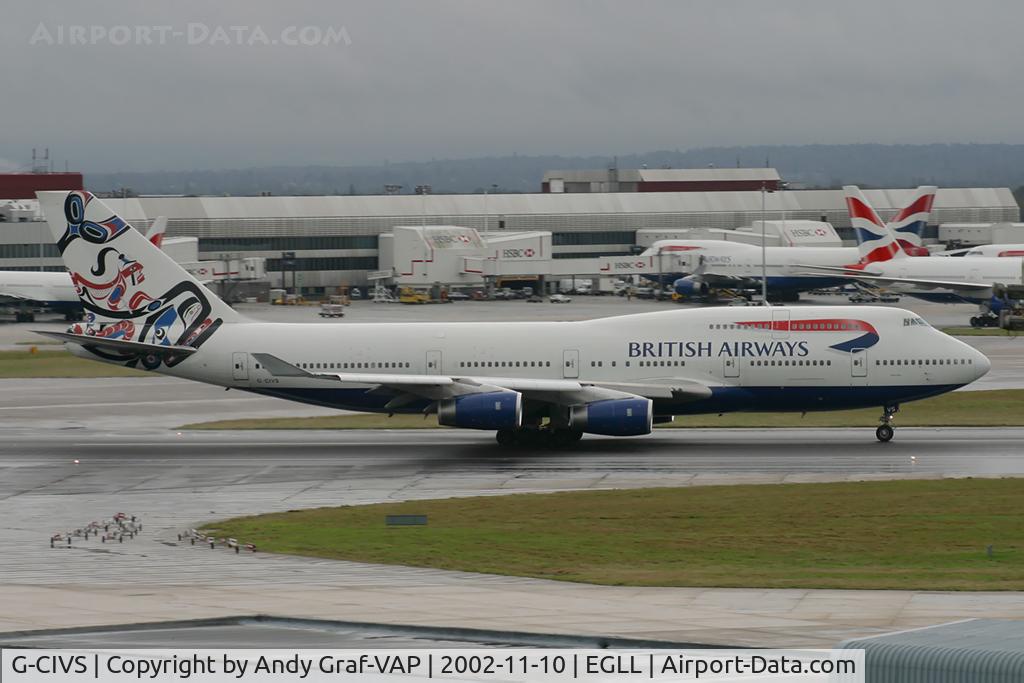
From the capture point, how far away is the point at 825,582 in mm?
31594

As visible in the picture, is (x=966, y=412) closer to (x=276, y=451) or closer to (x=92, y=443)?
(x=276, y=451)

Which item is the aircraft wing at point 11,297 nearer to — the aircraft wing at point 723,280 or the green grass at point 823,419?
the aircraft wing at point 723,280

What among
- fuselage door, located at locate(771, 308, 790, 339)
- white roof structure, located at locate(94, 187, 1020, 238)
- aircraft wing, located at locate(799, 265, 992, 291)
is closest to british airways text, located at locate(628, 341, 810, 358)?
fuselage door, located at locate(771, 308, 790, 339)

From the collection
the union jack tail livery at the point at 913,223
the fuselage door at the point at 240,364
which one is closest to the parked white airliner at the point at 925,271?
the union jack tail livery at the point at 913,223

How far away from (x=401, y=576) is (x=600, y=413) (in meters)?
20.0

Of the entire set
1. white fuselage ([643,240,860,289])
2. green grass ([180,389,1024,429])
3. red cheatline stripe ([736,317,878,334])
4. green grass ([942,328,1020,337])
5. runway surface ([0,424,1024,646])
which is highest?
white fuselage ([643,240,860,289])

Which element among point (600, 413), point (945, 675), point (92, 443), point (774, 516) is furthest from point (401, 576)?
point (92, 443)

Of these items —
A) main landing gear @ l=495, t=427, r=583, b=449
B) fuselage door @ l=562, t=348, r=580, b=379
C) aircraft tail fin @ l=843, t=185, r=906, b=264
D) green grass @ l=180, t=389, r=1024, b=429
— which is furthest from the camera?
aircraft tail fin @ l=843, t=185, r=906, b=264

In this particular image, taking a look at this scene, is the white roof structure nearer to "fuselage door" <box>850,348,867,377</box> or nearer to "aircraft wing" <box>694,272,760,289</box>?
"aircraft wing" <box>694,272,760,289</box>

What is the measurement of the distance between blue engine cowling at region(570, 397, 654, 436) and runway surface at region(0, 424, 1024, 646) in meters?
1.05

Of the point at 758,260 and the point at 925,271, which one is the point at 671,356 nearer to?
the point at 925,271

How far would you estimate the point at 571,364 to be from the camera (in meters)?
55.2

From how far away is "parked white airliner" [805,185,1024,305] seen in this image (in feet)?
381

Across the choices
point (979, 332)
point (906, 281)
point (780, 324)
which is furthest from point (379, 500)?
point (906, 281)
